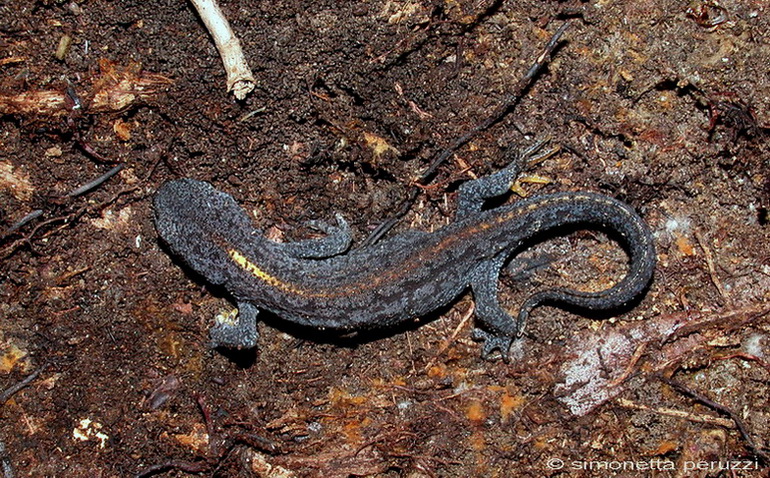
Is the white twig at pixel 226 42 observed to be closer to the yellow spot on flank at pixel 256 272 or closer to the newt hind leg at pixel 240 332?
the yellow spot on flank at pixel 256 272

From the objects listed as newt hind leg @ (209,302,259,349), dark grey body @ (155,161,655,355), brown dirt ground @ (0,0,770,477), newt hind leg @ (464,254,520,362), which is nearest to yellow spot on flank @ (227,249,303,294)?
dark grey body @ (155,161,655,355)

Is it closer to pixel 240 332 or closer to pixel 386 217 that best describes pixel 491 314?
pixel 386 217

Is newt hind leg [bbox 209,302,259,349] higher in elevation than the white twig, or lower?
lower

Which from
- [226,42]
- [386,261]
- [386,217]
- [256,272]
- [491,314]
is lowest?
[491,314]

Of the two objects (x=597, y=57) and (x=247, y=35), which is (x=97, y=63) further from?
(x=597, y=57)

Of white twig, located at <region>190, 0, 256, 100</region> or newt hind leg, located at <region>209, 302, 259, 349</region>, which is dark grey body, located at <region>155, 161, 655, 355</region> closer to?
newt hind leg, located at <region>209, 302, 259, 349</region>

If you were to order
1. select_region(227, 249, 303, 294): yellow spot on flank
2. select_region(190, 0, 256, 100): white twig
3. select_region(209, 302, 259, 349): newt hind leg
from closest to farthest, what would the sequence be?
select_region(190, 0, 256, 100): white twig
select_region(227, 249, 303, 294): yellow spot on flank
select_region(209, 302, 259, 349): newt hind leg

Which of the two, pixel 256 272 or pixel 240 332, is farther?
pixel 240 332

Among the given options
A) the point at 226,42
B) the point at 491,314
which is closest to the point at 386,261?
the point at 491,314
